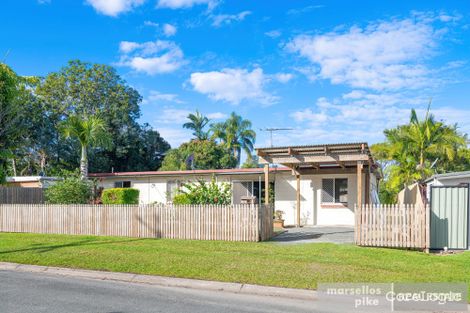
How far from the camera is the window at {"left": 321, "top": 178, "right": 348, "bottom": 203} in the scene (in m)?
20.9

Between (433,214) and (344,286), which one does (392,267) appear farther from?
(433,214)

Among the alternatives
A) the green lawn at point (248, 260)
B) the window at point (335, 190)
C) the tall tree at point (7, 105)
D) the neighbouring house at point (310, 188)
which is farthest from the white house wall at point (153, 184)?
the green lawn at point (248, 260)

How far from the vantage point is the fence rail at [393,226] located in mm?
12562

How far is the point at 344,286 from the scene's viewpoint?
8.16m

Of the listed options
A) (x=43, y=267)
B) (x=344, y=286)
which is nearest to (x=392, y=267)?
(x=344, y=286)

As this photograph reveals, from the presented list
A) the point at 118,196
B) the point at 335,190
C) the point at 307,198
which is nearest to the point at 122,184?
the point at 118,196

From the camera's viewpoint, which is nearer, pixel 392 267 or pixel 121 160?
pixel 392 267

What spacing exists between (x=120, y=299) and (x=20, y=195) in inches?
635

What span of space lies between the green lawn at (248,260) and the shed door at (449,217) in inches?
52.1

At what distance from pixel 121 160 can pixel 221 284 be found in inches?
1352

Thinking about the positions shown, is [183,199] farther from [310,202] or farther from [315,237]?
[310,202]

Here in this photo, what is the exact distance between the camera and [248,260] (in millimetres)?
10523

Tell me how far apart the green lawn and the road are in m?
0.84

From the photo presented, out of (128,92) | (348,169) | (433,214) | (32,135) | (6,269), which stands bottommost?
(6,269)
